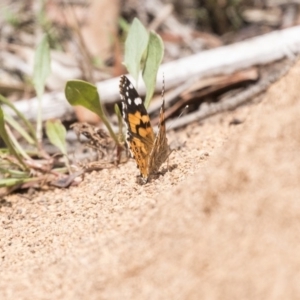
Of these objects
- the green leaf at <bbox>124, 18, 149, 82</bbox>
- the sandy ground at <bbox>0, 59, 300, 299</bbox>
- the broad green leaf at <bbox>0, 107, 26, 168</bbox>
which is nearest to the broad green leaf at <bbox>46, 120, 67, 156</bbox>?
the broad green leaf at <bbox>0, 107, 26, 168</bbox>

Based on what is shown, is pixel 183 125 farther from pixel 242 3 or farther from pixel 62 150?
pixel 242 3

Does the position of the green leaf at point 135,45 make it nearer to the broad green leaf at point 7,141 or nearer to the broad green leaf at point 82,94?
the broad green leaf at point 82,94

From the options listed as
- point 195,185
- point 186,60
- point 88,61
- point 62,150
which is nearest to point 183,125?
point 186,60

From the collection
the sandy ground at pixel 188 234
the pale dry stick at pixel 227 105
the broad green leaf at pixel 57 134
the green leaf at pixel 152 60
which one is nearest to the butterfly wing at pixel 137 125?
the sandy ground at pixel 188 234

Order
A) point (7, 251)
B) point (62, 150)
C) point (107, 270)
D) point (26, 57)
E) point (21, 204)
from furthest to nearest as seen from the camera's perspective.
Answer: point (26, 57), point (62, 150), point (21, 204), point (7, 251), point (107, 270)

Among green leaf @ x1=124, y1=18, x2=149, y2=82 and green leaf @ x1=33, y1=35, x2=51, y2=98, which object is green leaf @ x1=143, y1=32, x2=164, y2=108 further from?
green leaf @ x1=33, y1=35, x2=51, y2=98
